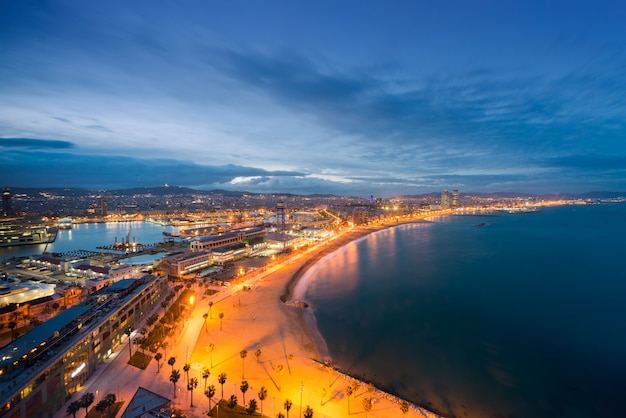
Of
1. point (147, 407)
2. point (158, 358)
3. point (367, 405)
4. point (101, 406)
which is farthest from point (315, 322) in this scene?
point (101, 406)

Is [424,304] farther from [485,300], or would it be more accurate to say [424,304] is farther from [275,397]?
[275,397]

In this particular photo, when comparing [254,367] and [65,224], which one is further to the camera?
[65,224]

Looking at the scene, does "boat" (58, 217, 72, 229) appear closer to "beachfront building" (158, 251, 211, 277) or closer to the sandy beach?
"beachfront building" (158, 251, 211, 277)

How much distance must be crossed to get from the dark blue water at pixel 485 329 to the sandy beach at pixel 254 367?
3.87 feet

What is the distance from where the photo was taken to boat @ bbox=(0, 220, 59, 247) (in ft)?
109

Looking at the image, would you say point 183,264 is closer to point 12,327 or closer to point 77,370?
point 12,327

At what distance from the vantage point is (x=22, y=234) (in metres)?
34.4

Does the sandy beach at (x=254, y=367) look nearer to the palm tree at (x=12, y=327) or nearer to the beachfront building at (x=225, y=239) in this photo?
the palm tree at (x=12, y=327)

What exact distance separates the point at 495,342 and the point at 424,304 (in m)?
4.25

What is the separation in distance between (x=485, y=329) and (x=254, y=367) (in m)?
10.5

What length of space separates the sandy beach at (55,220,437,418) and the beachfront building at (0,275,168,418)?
47 cm

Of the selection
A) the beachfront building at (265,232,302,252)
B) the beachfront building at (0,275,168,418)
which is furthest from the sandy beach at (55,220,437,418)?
the beachfront building at (265,232,302,252)

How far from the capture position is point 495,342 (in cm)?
1211

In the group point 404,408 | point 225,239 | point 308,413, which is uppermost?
point 225,239
